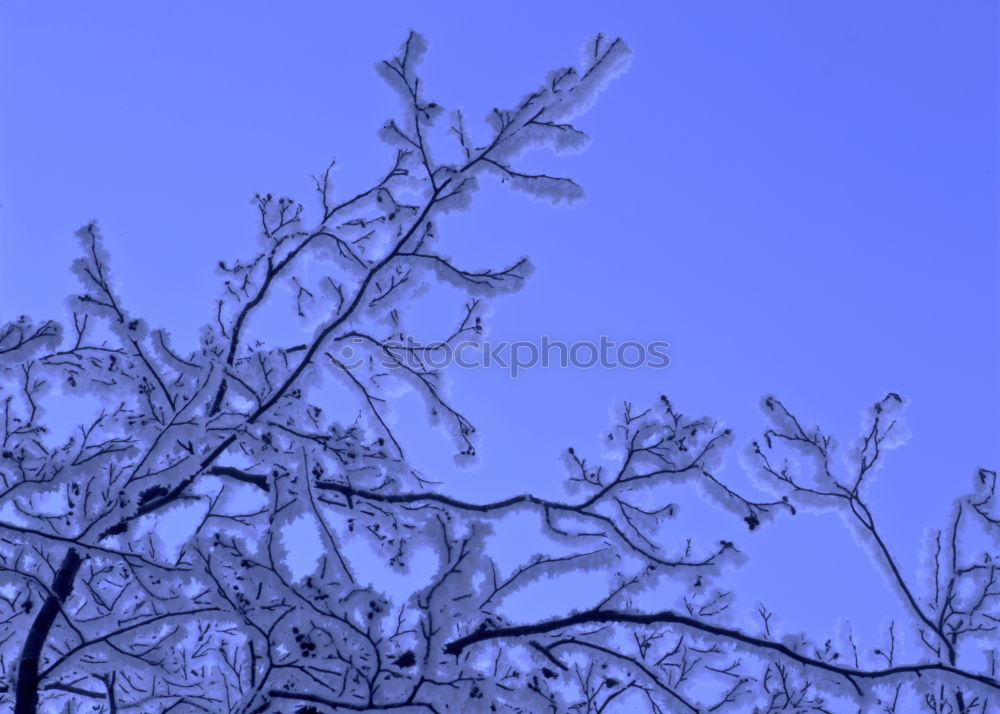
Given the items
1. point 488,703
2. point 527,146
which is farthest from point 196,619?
point 527,146

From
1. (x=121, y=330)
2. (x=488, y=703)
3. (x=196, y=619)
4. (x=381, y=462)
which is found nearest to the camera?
(x=488, y=703)

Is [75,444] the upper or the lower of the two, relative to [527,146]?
lower

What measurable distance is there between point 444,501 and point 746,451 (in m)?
→ 1.54

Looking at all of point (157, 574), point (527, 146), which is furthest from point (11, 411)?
point (527, 146)

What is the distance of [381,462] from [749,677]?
6.87ft

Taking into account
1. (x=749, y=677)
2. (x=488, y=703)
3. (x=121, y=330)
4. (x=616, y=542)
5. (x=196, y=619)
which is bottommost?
(x=488, y=703)

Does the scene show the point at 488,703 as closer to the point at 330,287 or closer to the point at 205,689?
the point at 205,689

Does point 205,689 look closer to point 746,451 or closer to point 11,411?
point 11,411

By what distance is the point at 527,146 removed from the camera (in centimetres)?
344

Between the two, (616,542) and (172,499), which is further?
(616,542)

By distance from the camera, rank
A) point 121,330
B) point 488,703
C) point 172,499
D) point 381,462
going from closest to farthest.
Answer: point 488,703 → point 172,499 → point 121,330 → point 381,462

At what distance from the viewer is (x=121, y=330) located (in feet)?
11.6

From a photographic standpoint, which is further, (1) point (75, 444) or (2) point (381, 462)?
(2) point (381, 462)

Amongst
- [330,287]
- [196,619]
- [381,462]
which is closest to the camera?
[196,619]
